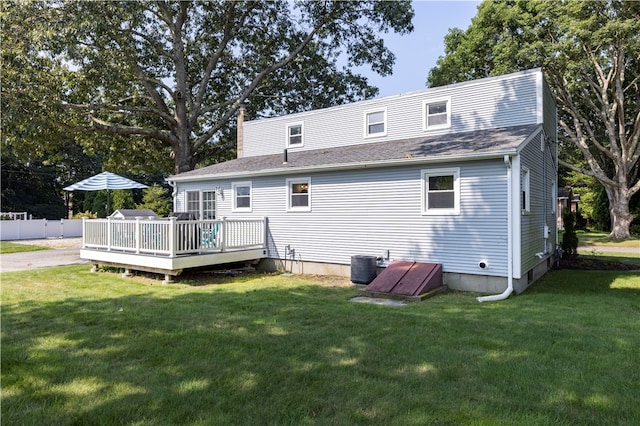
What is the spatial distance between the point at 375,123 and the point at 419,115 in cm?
149

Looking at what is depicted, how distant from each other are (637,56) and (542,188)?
15706 mm

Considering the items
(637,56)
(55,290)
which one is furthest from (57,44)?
(637,56)

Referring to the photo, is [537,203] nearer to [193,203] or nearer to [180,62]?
[193,203]

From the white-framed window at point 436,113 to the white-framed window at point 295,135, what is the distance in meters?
4.65

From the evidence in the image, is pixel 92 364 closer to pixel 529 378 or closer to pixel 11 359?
pixel 11 359

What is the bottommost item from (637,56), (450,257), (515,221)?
(450,257)

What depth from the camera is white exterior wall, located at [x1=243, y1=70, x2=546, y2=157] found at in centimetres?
1034

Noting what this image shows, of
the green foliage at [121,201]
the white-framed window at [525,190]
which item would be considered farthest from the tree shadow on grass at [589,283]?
the green foliage at [121,201]

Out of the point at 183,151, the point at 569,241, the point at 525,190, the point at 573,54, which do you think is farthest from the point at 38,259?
the point at 573,54

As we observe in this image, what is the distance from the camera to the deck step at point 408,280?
8219 mm

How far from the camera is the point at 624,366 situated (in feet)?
13.3

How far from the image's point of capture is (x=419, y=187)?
9.43 m

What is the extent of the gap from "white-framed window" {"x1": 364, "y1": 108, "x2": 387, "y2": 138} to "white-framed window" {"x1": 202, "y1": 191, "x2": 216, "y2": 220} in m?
5.57

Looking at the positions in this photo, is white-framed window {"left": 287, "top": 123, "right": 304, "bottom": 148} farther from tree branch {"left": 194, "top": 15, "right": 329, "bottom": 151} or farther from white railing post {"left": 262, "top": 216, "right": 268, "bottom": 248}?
tree branch {"left": 194, "top": 15, "right": 329, "bottom": 151}
